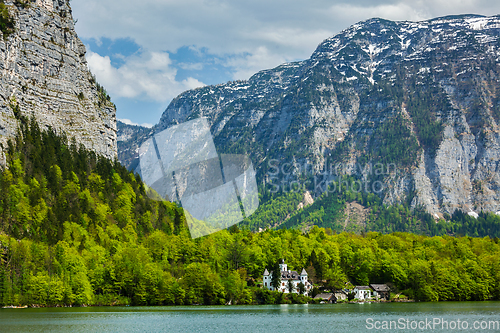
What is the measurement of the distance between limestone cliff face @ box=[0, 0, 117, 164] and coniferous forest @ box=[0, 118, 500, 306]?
6.07 m

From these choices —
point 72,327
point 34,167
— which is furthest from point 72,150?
point 72,327

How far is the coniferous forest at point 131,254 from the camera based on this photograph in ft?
313

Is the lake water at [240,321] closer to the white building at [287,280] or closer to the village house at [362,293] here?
the white building at [287,280]

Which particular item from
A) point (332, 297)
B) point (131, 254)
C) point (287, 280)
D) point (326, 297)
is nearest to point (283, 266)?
point (287, 280)

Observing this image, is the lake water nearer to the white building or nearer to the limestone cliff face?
the white building

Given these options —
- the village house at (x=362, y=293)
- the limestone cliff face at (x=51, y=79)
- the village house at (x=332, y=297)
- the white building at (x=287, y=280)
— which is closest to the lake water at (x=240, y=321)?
the white building at (x=287, y=280)

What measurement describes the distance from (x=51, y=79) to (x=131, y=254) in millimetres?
68584

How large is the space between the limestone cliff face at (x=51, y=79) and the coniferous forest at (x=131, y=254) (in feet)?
19.9

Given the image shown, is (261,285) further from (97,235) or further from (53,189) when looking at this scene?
(53,189)

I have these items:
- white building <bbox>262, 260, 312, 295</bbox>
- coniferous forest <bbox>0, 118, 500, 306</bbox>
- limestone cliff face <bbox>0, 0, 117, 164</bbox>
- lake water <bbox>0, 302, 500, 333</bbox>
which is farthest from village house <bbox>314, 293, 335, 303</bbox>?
limestone cliff face <bbox>0, 0, 117, 164</bbox>

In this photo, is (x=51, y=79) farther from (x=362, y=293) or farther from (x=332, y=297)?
(x=362, y=293)

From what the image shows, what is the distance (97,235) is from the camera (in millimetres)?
116062

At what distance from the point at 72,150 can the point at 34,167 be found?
20146 millimetres

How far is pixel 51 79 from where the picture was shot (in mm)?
148375
